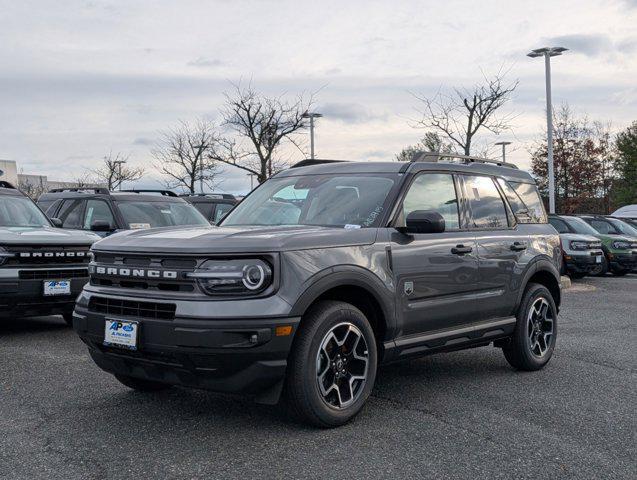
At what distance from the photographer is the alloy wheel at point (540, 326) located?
6305 mm

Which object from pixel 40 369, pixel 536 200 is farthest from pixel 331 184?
pixel 40 369

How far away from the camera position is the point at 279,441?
4188 mm

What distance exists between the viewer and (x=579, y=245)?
15758 millimetres

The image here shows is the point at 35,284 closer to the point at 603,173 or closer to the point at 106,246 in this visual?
the point at 106,246

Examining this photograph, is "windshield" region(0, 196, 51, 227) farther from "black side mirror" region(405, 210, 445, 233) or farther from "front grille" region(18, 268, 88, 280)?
"black side mirror" region(405, 210, 445, 233)

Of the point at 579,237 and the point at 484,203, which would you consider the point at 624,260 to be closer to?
the point at 579,237

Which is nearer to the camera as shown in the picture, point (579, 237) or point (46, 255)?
point (46, 255)

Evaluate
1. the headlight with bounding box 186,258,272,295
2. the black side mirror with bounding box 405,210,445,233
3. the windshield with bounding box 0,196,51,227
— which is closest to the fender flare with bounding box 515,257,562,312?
the black side mirror with bounding box 405,210,445,233

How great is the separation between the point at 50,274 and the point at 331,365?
434 centimetres

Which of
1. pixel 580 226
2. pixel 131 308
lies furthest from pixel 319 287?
pixel 580 226

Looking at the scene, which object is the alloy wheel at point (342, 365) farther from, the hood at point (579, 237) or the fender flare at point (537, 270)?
the hood at point (579, 237)

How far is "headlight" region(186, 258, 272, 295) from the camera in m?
4.08

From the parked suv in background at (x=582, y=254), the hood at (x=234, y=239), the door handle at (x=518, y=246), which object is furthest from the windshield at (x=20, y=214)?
the parked suv in background at (x=582, y=254)

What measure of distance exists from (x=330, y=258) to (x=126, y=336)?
1317 millimetres
